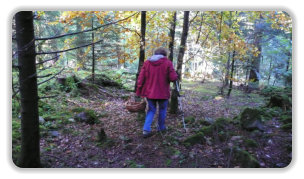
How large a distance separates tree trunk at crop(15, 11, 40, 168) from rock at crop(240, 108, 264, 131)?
163 inches

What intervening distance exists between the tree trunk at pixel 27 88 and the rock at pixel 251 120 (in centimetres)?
414

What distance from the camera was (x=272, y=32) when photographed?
8.26 meters

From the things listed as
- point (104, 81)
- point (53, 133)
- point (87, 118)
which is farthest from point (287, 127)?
point (104, 81)

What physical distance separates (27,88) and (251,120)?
4.36m

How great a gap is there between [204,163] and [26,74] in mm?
3172

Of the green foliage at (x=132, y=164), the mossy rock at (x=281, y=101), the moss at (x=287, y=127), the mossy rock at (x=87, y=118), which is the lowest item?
the green foliage at (x=132, y=164)

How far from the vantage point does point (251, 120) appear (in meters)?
4.43

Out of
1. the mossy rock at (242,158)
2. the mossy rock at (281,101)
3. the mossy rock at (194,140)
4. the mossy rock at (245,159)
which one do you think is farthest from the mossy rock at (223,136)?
the mossy rock at (281,101)

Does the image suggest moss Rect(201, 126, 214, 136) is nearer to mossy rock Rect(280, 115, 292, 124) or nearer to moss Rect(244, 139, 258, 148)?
moss Rect(244, 139, 258, 148)

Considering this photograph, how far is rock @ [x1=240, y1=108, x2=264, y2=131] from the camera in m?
4.29

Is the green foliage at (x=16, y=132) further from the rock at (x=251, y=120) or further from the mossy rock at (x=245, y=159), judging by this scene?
the rock at (x=251, y=120)

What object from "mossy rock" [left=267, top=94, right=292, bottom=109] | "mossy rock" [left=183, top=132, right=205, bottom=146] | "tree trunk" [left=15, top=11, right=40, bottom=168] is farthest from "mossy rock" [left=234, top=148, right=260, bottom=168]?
"tree trunk" [left=15, top=11, right=40, bottom=168]

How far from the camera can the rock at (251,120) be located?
429cm
